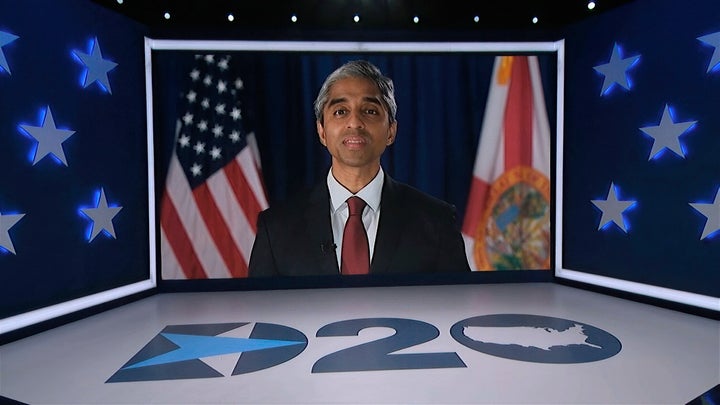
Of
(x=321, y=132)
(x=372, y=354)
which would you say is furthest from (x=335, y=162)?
(x=372, y=354)

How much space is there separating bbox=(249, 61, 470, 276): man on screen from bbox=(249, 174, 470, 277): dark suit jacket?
1 centimetres

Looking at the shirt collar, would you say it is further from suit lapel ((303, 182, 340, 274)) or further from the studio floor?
the studio floor

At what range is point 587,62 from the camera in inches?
179

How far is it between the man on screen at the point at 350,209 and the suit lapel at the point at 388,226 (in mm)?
10

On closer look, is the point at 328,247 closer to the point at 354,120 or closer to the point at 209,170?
the point at 354,120

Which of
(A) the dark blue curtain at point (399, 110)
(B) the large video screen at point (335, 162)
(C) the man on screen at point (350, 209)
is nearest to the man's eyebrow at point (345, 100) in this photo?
(C) the man on screen at point (350, 209)

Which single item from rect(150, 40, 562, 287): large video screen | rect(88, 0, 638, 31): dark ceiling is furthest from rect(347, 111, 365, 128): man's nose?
rect(88, 0, 638, 31): dark ceiling

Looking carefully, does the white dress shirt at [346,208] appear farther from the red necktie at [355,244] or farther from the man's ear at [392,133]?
the man's ear at [392,133]

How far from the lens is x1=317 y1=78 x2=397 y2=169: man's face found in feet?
14.6

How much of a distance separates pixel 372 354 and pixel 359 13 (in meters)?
3.20

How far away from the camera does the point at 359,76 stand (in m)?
4.55

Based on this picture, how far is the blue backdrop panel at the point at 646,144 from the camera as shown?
3541 mm

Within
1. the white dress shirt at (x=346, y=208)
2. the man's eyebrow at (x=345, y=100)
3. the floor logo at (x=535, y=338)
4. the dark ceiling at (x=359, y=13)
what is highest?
the dark ceiling at (x=359, y=13)

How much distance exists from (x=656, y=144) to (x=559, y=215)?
1.24 metres
